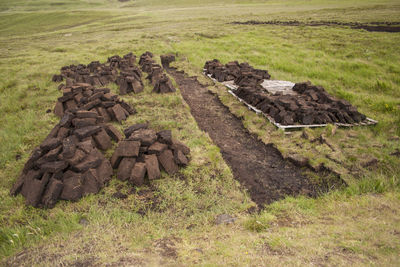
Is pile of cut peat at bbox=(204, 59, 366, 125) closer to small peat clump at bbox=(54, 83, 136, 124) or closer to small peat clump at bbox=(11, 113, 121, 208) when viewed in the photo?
small peat clump at bbox=(54, 83, 136, 124)

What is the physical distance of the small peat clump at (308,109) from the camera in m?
8.02

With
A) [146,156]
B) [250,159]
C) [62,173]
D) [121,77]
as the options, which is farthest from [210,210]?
[121,77]

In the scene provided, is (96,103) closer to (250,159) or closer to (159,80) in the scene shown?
(159,80)

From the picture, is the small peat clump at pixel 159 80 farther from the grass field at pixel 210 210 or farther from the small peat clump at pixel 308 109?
the small peat clump at pixel 308 109

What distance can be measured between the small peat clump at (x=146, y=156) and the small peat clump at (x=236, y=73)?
6994 millimetres

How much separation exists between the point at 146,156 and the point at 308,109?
578 centimetres

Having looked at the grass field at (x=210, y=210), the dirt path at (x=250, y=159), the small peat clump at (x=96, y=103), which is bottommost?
the dirt path at (x=250, y=159)

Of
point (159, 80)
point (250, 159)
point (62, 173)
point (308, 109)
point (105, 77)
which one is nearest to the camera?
point (62, 173)

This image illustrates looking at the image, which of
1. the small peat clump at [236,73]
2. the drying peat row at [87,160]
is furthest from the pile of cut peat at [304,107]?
the drying peat row at [87,160]

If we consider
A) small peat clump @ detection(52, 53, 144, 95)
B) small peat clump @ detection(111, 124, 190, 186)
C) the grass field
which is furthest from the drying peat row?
small peat clump @ detection(52, 53, 144, 95)

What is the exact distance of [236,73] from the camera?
13.2 metres

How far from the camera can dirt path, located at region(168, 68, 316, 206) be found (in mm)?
5379

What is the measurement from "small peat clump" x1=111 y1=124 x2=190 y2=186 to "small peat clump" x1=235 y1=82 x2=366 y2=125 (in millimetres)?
4061

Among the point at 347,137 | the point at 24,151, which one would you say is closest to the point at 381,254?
the point at 347,137
